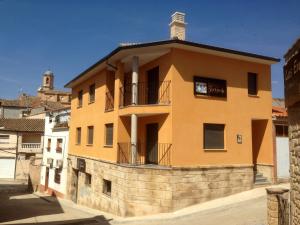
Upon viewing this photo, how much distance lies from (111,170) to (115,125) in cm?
231

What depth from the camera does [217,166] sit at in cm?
1464

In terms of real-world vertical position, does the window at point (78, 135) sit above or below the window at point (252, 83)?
below

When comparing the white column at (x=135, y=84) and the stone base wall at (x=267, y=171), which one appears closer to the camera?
the white column at (x=135, y=84)

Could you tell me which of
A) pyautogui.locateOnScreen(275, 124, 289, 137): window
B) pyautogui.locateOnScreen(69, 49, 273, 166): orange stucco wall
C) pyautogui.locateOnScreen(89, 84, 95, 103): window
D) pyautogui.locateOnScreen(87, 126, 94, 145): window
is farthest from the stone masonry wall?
pyautogui.locateOnScreen(89, 84, 95, 103): window

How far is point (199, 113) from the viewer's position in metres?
14.7

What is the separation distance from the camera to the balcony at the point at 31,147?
1523 inches

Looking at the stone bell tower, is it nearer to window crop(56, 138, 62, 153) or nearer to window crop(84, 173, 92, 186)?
window crop(56, 138, 62, 153)

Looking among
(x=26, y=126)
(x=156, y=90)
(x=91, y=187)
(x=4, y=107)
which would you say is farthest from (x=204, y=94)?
(x=4, y=107)

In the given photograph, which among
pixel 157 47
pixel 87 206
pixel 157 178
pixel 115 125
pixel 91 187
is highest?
pixel 157 47

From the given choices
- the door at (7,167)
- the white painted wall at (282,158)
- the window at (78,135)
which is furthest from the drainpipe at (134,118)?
the door at (7,167)

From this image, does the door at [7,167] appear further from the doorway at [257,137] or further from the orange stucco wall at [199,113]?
the doorway at [257,137]

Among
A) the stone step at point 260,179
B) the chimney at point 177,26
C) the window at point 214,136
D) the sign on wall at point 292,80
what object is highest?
the chimney at point 177,26

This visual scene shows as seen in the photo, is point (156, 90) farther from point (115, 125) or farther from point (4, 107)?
point (4, 107)

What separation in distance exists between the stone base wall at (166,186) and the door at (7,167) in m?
26.1
